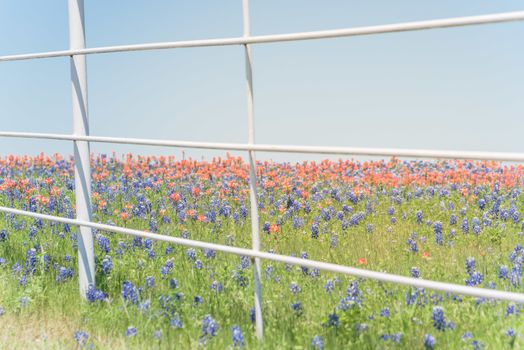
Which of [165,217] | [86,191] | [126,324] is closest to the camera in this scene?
[126,324]

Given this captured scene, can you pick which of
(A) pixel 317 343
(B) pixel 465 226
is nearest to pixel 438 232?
(B) pixel 465 226

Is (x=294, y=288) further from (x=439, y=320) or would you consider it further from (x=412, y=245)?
(x=412, y=245)

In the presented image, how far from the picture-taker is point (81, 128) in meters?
5.25

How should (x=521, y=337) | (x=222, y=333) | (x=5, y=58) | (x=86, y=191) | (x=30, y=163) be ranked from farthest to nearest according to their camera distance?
(x=30, y=163), (x=5, y=58), (x=86, y=191), (x=222, y=333), (x=521, y=337)

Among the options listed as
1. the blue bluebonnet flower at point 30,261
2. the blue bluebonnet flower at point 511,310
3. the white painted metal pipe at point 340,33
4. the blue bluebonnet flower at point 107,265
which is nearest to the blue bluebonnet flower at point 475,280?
the blue bluebonnet flower at point 511,310

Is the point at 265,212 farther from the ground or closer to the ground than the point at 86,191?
closer to the ground

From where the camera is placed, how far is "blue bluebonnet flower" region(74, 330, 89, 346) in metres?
4.25

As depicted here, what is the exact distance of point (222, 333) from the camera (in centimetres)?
406

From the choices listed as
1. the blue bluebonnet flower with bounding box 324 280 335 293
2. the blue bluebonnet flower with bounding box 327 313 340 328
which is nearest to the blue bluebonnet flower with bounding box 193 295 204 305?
the blue bluebonnet flower with bounding box 324 280 335 293

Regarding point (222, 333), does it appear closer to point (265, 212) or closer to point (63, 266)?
point (63, 266)

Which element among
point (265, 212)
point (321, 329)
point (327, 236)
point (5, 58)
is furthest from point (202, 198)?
point (321, 329)

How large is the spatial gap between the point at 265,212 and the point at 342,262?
171 cm

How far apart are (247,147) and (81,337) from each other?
145 cm

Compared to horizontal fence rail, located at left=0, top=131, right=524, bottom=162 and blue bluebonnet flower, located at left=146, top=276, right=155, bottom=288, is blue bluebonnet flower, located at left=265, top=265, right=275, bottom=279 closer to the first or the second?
blue bluebonnet flower, located at left=146, top=276, right=155, bottom=288
